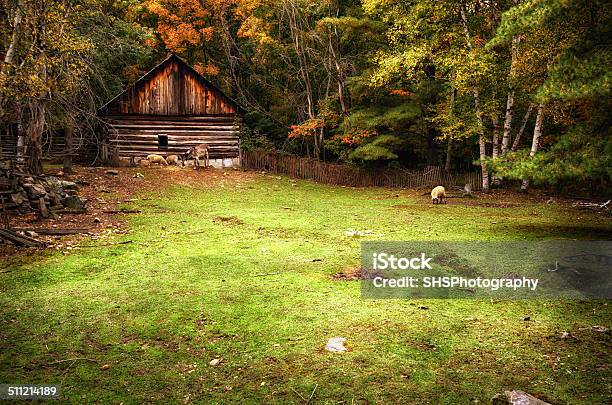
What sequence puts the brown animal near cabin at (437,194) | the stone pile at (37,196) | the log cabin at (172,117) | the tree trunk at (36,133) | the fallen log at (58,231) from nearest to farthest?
the fallen log at (58,231) → the stone pile at (37,196) → the tree trunk at (36,133) → the brown animal near cabin at (437,194) → the log cabin at (172,117)

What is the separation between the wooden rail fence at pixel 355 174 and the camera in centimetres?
2547

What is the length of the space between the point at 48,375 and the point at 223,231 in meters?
8.43

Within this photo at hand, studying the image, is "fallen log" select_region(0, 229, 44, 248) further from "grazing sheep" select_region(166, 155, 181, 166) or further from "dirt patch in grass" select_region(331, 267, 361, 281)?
"grazing sheep" select_region(166, 155, 181, 166)

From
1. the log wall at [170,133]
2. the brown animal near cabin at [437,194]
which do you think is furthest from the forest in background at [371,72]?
the brown animal near cabin at [437,194]

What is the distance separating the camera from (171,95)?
99.5 feet

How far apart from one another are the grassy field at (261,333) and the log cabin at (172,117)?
20.0m

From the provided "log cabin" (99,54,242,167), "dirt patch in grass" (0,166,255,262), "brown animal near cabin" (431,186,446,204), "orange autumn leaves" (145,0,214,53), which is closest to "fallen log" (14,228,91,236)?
"dirt patch in grass" (0,166,255,262)

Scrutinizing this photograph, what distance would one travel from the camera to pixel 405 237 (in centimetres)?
1252

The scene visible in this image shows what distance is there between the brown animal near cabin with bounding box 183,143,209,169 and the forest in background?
2.85 metres

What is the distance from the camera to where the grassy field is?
5031mm

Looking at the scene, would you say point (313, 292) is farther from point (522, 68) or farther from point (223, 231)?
point (522, 68)

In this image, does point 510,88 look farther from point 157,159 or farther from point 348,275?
point 157,159

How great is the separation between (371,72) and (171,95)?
1322 cm

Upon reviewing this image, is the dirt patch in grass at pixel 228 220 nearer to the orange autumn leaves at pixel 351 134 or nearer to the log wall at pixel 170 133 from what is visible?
the orange autumn leaves at pixel 351 134
